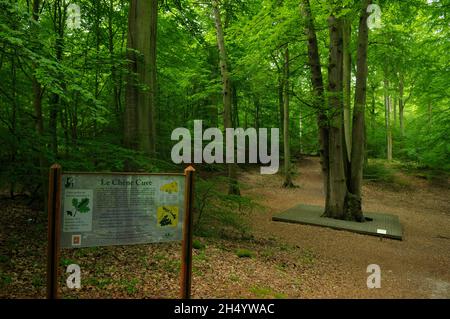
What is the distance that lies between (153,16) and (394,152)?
23.8 metres

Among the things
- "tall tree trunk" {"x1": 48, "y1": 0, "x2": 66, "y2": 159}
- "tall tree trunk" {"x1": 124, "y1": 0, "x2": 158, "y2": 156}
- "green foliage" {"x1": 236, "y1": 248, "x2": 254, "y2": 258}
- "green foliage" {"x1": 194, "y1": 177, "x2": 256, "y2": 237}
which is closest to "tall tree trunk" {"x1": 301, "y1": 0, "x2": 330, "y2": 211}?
"green foliage" {"x1": 194, "y1": 177, "x2": 256, "y2": 237}

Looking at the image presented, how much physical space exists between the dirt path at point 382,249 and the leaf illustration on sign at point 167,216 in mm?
2474

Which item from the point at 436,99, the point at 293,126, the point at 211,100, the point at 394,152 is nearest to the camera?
the point at 436,99

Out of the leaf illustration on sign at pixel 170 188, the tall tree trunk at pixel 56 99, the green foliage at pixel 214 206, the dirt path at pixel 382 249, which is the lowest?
the dirt path at pixel 382 249

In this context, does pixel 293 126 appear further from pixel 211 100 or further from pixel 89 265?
pixel 89 265

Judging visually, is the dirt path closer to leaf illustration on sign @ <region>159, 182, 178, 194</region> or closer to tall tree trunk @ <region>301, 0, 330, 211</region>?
tall tree trunk @ <region>301, 0, 330, 211</region>

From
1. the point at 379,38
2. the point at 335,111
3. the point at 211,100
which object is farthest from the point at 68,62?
the point at 211,100

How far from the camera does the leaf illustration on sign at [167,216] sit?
349 cm

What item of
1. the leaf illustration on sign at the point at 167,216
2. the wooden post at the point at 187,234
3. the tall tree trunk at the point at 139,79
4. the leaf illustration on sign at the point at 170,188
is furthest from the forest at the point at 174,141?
the leaf illustration on sign at the point at 170,188

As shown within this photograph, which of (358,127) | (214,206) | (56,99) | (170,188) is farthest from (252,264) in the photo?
(358,127)

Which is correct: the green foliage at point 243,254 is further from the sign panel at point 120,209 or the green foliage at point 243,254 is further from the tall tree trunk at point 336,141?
the tall tree trunk at point 336,141

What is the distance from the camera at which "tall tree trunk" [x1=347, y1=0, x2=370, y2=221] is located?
991 centimetres

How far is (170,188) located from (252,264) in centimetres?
291
